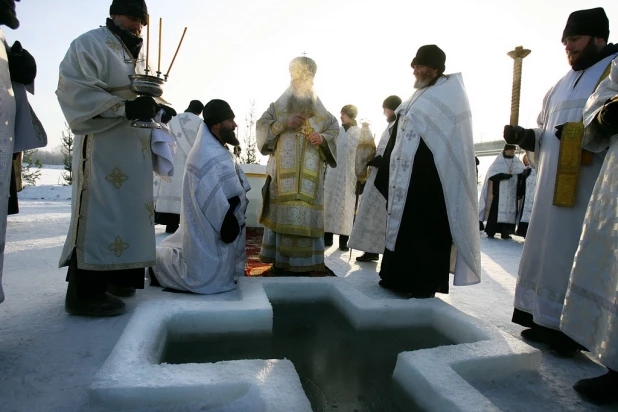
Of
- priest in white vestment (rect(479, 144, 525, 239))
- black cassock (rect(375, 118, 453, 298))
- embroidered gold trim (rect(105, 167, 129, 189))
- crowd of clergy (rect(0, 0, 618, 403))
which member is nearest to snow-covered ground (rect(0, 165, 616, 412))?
crowd of clergy (rect(0, 0, 618, 403))

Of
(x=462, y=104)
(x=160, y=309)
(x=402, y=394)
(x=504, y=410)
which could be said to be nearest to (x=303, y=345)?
(x=402, y=394)

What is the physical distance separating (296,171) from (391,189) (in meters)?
1.25

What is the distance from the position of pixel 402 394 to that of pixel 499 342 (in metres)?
0.74

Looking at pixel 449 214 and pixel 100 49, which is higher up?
pixel 100 49

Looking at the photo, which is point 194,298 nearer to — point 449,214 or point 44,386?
point 44,386

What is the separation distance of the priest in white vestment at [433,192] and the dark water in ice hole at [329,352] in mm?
565

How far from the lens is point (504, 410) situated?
6.01ft

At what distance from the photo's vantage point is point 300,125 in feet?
13.8

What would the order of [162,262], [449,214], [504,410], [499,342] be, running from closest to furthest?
[504,410] → [499,342] → [449,214] → [162,262]

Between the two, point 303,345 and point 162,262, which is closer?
point 303,345

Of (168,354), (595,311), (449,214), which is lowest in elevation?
(168,354)

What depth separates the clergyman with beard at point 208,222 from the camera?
3316 mm

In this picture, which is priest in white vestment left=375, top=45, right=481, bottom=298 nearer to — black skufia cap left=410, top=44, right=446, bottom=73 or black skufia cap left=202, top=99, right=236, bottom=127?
black skufia cap left=410, top=44, right=446, bottom=73

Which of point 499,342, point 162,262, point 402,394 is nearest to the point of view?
point 402,394
